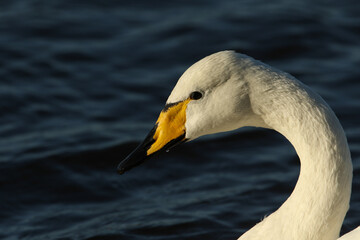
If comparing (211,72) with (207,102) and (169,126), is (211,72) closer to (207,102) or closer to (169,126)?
(207,102)

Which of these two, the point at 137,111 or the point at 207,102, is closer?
the point at 207,102

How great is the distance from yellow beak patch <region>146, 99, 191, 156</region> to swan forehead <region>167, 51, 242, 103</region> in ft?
0.67

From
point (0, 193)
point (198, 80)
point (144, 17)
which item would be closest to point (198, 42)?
point (144, 17)

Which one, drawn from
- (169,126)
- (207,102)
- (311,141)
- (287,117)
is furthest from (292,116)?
(169,126)

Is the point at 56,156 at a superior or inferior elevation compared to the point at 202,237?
superior

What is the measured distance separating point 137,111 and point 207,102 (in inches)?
177

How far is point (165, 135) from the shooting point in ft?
17.4

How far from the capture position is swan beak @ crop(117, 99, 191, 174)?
5.20 metres

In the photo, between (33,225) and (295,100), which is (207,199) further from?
(295,100)

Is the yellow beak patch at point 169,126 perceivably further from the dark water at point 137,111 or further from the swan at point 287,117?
the dark water at point 137,111

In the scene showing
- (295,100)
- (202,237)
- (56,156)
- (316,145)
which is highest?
(295,100)

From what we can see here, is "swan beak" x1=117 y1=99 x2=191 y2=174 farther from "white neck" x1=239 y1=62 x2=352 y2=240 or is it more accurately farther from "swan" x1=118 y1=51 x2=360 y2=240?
"white neck" x1=239 y1=62 x2=352 y2=240

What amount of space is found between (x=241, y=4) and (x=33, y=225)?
5.88 m

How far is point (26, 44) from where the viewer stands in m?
11.0
